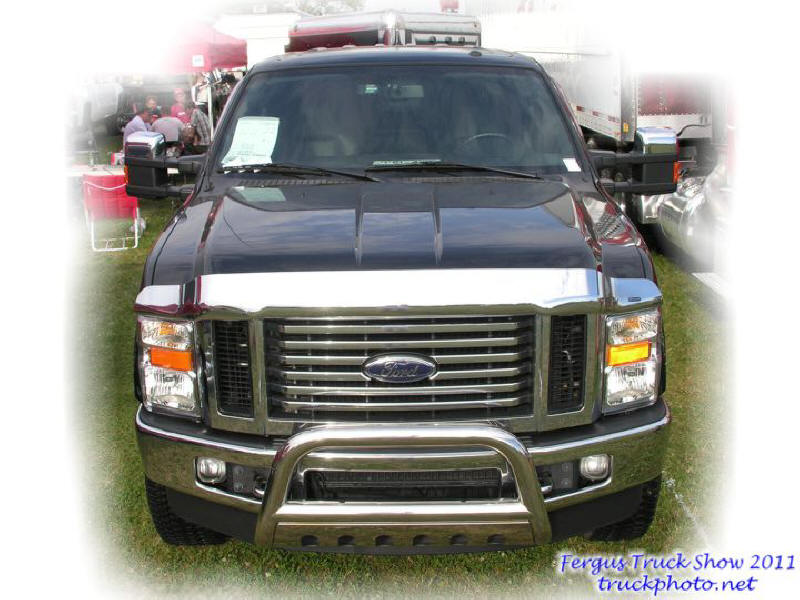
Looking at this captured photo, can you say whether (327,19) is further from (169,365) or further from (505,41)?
(169,365)

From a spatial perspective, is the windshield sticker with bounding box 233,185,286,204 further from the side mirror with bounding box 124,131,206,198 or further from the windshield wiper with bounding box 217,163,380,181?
the side mirror with bounding box 124,131,206,198

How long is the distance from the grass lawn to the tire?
0.09 m

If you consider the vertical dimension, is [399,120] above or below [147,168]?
above

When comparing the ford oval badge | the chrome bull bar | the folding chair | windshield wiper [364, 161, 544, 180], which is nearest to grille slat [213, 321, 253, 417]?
the chrome bull bar

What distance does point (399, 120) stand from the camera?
4.71 meters

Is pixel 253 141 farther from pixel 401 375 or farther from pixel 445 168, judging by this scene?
pixel 401 375

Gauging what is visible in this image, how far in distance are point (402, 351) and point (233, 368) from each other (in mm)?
583

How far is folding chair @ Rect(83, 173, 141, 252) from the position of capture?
38.9ft

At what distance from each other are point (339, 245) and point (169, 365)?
73 cm

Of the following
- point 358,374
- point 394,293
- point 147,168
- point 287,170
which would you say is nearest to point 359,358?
point 358,374

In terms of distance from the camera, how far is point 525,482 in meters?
3.20

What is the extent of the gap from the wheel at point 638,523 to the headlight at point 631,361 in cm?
47

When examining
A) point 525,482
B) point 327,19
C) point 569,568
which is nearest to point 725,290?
point 569,568

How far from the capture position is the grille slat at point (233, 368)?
10.8 ft
